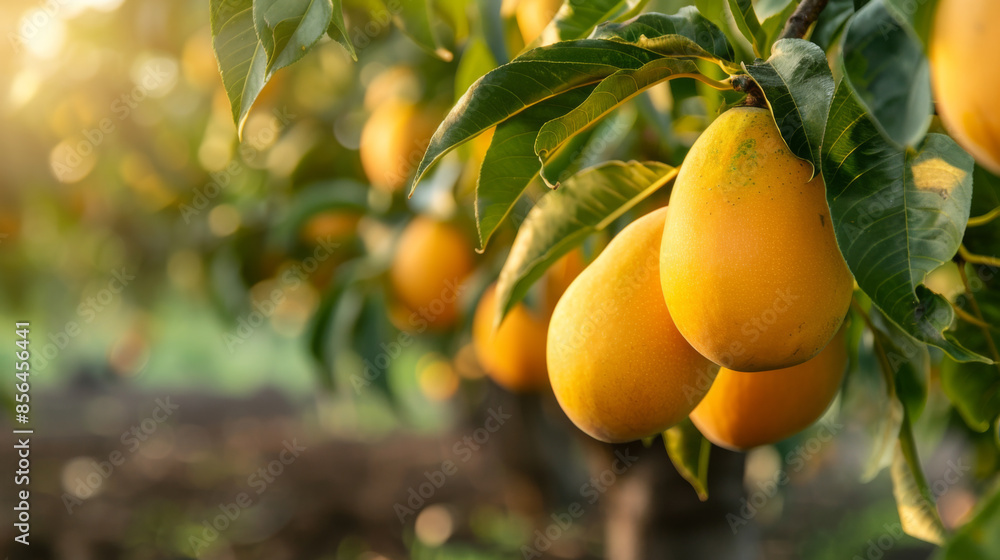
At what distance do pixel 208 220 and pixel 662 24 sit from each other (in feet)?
5.02

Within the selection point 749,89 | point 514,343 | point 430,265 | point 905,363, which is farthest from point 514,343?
point 749,89

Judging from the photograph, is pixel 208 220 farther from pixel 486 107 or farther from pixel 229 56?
pixel 486 107

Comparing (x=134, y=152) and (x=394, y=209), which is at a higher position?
(x=134, y=152)

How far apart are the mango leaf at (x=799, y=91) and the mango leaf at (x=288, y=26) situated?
25cm

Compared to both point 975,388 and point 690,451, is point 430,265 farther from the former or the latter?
point 975,388

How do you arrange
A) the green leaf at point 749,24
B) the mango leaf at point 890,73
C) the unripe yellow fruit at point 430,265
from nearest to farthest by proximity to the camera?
the mango leaf at point 890,73 → the green leaf at point 749,24 → the unripe yellow fruit at point 430,265

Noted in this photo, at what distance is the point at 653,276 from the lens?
0.51 metres

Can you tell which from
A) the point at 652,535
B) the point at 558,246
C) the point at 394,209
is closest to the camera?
the point at 558,246

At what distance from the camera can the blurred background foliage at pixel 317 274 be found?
1251mm

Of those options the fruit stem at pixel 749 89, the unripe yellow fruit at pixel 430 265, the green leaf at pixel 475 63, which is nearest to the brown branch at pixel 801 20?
the fruit stem at pixel 749 89

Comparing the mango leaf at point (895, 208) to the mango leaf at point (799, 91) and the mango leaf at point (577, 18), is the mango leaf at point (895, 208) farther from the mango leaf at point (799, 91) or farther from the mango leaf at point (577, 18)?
the mango leaf at point (577, 18)

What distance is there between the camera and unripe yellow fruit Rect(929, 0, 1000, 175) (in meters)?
0.30

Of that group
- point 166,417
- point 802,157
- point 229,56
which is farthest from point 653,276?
point 166,417

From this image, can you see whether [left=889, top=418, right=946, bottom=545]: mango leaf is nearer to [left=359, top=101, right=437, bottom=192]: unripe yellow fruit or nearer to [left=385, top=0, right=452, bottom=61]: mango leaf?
[left=385, top=0, right=452, bottom=61]: mango leaf
